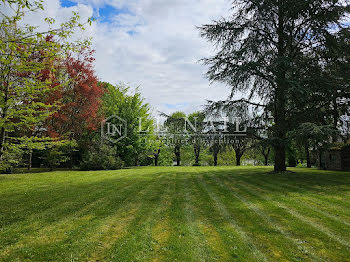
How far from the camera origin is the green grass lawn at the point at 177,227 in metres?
3.43

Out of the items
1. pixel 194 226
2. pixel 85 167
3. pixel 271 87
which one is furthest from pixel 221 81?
pixel 85 167

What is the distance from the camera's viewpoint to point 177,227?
4504mm

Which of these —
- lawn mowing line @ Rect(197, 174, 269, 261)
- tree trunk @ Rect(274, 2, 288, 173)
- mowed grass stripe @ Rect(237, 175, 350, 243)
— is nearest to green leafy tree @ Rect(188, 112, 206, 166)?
tree trunk @ Rect(274, 2, 288, 173)

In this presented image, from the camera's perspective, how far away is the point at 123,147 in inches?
815

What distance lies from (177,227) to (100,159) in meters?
15.6

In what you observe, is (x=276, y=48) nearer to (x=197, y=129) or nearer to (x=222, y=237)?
(x=197, y=129)

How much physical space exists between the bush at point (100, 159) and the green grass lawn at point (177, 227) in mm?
11484

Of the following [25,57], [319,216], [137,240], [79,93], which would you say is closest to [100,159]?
[79,93]

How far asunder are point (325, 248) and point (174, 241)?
248cm

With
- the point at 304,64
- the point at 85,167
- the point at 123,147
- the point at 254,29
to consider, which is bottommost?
the point at 85,167

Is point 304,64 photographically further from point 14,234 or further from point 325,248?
point 14,234

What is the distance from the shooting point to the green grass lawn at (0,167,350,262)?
343cm


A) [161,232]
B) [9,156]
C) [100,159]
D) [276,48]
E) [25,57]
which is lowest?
[161,232]

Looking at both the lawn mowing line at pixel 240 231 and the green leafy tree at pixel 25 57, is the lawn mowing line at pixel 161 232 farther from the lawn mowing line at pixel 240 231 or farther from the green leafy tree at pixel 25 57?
the green leafy tree at pixel 25 57
